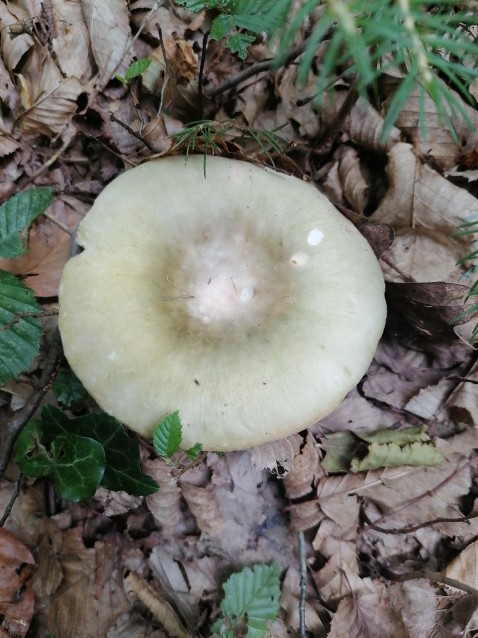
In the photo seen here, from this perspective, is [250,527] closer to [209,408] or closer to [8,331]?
[209,408]

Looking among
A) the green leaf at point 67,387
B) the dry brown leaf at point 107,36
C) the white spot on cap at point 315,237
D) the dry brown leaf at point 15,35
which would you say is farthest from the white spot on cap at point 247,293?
the dry brown leaf at point 15,35

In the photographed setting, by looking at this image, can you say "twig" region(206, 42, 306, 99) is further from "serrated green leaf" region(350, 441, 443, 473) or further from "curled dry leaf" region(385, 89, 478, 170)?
"serrated green leaf" region(350, 441, 443, 473)

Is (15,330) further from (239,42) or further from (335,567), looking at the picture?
(335,567)

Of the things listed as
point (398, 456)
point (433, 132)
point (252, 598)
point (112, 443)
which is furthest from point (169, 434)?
point (433, 132)

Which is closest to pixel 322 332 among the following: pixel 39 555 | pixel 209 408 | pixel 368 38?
pixel 209 408

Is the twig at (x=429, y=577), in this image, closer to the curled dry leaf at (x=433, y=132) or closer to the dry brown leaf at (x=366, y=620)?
the dry brown leaf at (x=366, y=620)

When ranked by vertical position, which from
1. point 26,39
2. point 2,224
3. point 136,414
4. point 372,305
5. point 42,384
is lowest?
point 42,384
